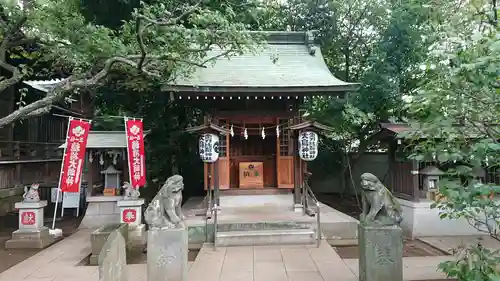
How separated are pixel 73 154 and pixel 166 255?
5135mm

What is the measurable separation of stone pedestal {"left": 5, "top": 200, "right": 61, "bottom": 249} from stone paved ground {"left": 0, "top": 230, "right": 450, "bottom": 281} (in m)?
0.86

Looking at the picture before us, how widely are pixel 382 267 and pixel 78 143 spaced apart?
774 centimetres

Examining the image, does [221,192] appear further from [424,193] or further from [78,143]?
[424,193]

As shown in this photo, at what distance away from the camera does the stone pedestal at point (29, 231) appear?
8.30m

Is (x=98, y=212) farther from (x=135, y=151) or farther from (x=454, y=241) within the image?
(x=454, y=241)

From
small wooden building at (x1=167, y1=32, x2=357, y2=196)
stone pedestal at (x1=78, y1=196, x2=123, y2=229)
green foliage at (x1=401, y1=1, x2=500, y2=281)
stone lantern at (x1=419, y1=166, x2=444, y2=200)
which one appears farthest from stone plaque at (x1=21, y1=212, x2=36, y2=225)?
stone lantern at (x1=419, y1=166, x2=444, y2=200)

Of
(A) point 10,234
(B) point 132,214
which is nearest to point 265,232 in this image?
(B) point 132,214

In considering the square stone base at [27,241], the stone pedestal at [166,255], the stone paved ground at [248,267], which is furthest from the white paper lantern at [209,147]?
the square stone base at [27,241]

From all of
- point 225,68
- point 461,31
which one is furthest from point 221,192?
point 461,31

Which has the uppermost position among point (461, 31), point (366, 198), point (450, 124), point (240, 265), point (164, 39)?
point (164, 39)

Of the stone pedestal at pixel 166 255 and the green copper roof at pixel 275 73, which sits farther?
the green copper roof at pixel 275 73

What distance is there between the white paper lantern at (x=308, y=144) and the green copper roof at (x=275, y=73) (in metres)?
1.23

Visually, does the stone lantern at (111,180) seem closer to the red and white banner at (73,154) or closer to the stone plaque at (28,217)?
the red and white banner at (73,154)

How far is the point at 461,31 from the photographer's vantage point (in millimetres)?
3994
